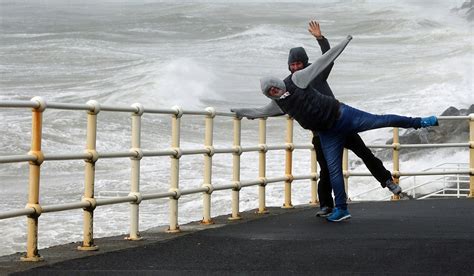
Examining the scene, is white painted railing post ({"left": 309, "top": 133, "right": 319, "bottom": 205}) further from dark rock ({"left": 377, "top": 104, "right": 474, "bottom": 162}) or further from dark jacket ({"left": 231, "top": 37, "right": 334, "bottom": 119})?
dark rock ({"left": 377, "top": 104, "right": 474, "bottom": 162})

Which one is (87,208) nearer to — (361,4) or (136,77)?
(136,77)

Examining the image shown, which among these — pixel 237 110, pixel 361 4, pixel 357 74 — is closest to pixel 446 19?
pixel 361 4

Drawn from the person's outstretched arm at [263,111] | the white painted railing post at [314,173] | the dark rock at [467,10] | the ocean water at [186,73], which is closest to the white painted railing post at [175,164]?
the person's outstretched arm at [263,111]

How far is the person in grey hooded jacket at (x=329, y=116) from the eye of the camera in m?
10.9

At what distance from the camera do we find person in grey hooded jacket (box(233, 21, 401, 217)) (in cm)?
1140

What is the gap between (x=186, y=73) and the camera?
61.7 metres

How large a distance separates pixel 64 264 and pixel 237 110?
3714 mm

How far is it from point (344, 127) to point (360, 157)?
0.99 metres

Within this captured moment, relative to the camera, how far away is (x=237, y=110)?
11773 millimetres

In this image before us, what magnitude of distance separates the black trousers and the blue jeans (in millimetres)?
376

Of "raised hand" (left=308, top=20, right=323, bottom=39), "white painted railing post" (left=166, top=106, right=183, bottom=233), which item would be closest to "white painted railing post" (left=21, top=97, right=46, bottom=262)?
"white painted railing post" (left=166, top=106, right=183, bottom=233)

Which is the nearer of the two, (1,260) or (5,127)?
(1,260)

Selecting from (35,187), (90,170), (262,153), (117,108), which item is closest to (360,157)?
(262,153)

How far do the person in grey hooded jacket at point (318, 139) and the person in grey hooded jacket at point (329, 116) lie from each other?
0.47 ft
